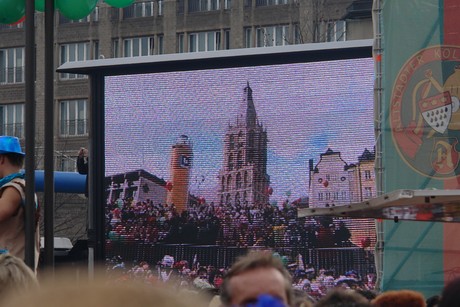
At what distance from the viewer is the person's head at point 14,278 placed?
3.62 metres

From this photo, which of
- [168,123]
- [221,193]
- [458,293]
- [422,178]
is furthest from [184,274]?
[458,293]

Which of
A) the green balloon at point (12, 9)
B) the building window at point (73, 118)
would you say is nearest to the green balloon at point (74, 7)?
the green balloon at point (12, 9)

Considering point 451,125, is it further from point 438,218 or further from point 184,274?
point 184,274

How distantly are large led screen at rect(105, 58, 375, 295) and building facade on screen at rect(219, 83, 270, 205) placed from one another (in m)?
0.01

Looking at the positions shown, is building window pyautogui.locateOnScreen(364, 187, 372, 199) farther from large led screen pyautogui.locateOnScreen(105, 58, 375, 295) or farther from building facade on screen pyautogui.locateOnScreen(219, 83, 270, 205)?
building facade on screen pyautogui.locateOnScreen(219, 83, 270, 205)

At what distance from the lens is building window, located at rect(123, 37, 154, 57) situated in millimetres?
56281

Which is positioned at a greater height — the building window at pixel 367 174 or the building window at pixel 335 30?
the building window at pixel 335 30

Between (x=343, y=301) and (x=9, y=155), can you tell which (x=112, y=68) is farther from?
(x=343, y=301)

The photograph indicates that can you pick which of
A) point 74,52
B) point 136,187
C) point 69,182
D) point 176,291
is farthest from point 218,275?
point 74,52

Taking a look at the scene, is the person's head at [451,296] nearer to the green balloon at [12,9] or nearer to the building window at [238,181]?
the green balloon at [12,9]

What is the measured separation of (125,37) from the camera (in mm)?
56719

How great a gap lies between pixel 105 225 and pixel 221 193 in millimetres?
1619

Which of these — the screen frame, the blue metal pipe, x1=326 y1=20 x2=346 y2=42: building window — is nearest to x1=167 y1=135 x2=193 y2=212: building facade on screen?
the screen frame

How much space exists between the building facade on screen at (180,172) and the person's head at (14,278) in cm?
962
